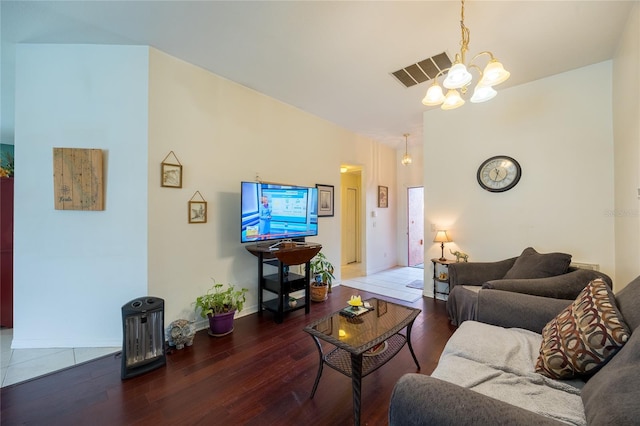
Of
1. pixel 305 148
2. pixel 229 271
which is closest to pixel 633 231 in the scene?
pixel 305 148

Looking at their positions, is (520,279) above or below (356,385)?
above

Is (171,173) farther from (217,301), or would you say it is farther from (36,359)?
(36,359)

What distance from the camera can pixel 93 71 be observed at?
2260mm

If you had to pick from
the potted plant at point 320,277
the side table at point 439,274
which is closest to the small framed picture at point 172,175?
the potted plant at point 320,277

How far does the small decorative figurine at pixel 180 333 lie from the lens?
7.42 ft

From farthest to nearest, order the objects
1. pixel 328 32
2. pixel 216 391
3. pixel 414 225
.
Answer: pixel 414 225 → pixel 328 32 → pixel 216 391

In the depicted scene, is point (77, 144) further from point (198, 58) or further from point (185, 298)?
point (185, 298)

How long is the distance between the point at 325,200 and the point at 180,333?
2.57m

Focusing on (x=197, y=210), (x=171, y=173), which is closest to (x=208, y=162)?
(x=171, y=173)

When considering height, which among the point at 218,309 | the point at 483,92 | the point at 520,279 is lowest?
the point at 218,309

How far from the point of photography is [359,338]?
1.58m

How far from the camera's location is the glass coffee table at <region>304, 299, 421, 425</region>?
4.68 ft

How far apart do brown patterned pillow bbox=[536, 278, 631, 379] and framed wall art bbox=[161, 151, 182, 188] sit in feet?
9.80

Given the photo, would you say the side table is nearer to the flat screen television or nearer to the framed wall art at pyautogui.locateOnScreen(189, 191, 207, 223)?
the flat screen television
